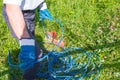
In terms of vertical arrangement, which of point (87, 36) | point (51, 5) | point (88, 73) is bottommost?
point (88, 73)

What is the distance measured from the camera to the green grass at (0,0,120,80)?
16.1ft

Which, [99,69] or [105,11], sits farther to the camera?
[105,11]

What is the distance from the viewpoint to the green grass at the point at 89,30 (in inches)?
193

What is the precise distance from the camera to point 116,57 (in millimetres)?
4969

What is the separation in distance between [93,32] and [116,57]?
0.59m

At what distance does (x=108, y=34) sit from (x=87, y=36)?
0.97 ft

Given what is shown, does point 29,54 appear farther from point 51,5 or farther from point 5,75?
point 51,5

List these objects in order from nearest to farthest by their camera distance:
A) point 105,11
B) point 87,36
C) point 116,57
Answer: point 116,57 → point 87,36 → point 105,11

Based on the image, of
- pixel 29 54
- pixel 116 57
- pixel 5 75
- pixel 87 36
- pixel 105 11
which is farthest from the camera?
pixel 105 11

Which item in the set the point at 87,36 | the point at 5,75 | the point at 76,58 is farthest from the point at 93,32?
the point at 5,75

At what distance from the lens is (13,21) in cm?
350

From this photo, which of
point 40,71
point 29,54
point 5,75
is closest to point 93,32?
Result: point 40,71

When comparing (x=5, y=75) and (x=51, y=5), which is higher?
(x=51, y=5)

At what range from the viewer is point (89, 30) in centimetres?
541
